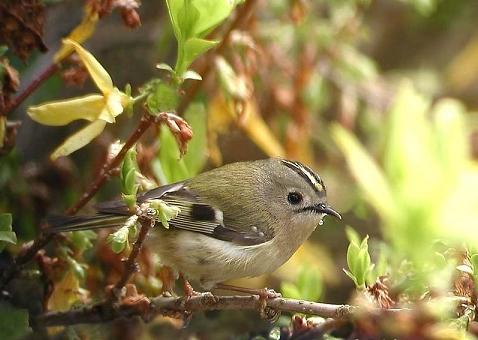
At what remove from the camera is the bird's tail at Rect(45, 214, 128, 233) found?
1453 mm

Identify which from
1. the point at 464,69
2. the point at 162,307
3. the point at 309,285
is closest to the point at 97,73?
the point at 162,307

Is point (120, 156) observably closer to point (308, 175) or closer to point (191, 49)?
point (191, 49)

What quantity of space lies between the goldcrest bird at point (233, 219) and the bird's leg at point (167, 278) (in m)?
0.01

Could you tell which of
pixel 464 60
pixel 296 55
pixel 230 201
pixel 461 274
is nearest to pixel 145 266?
pixel 230 201

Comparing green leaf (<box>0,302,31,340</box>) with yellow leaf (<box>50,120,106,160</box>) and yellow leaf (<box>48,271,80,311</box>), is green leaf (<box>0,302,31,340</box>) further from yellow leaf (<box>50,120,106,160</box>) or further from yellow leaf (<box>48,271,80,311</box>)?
yellow leaf (<box>50,120,106,160</box>)

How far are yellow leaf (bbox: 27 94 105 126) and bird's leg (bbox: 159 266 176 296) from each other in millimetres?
390

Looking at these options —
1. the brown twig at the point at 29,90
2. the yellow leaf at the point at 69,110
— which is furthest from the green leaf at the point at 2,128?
the yellow leaf at the point at 69,110

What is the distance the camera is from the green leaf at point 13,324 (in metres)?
1.40

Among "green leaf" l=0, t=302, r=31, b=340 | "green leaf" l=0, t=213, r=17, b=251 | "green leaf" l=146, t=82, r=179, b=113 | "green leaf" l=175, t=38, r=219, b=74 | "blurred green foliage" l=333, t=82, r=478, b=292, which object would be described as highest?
"blurred green foliage" l=333, t=82, r=478, b=292

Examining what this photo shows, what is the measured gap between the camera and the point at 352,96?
8.03ft

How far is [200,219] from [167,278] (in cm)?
15

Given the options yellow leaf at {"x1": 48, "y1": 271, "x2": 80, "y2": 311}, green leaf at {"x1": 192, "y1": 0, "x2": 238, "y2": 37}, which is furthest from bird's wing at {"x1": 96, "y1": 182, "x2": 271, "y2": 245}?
green leaf at {"x1": 192, "y1": 0, "x2": 238, "y2": 37}

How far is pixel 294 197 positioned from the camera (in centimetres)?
194

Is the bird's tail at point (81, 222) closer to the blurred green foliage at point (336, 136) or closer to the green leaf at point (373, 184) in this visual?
the blurred green foliage at point (336, 136)
